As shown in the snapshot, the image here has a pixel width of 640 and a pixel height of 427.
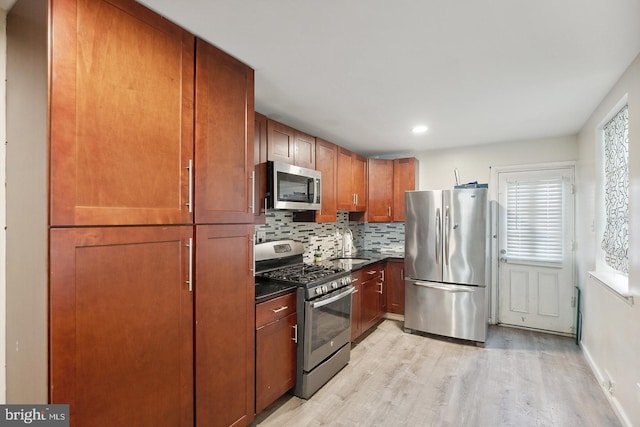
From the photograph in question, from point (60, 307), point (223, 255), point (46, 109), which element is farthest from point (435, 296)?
point (46, 109)

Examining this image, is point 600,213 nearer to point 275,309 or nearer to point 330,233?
point 330,233

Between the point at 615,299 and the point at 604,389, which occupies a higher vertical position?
the point at 615,299

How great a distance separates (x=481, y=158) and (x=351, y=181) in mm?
1778

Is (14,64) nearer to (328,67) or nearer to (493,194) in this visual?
(328,67)

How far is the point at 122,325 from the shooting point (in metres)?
1.37

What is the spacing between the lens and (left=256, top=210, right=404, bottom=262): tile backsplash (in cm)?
337

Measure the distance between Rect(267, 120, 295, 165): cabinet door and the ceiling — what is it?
0.60 feet

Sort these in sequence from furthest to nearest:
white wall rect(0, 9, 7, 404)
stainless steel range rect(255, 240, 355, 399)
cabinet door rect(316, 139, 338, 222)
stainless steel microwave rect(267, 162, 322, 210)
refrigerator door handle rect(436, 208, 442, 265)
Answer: refrigerator door handle rect(436, 208, 442, 265) → cabinet door rect(316, 139, 338, 222) → stainless steel microwave rect(267, 162, 322, 210) → stainless steel range rect(255, 240, 355, 399) → white wall rect(0, 9, 7, 404)

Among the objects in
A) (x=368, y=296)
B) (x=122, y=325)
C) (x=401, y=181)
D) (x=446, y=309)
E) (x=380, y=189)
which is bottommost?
(x=446, y=309)

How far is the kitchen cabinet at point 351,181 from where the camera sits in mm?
3924

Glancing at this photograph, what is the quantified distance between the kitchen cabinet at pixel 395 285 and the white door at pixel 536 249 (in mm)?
1269

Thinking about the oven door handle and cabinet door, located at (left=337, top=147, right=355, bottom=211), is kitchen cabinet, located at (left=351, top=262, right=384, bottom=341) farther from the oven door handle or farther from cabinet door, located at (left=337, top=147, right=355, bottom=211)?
cabinet door, located at (left=337, top=147, right=355, bottom=211)

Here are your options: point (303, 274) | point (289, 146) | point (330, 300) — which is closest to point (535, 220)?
point (330, 300)

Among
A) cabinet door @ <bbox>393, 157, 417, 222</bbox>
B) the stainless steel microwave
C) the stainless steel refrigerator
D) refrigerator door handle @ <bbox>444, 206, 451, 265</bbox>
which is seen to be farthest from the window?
the stainless steel microwave
